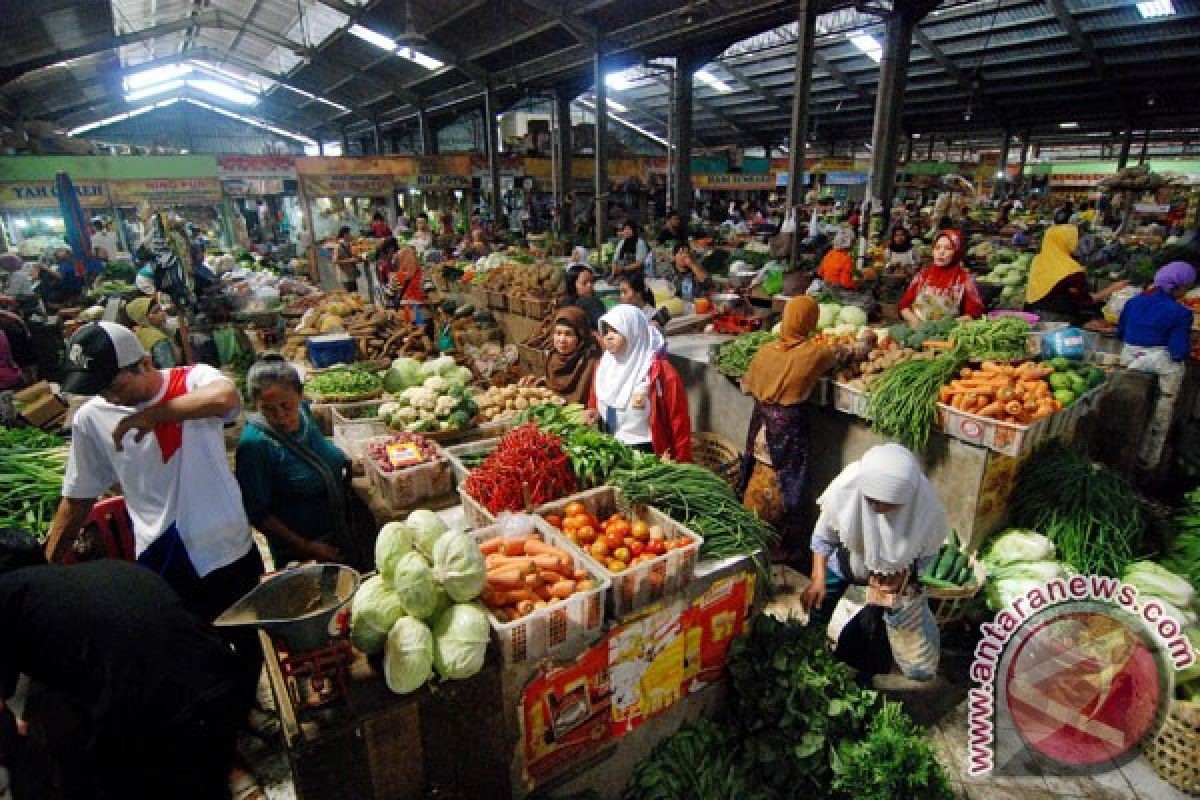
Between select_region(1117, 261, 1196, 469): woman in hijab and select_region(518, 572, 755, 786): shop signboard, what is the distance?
14.1 feet

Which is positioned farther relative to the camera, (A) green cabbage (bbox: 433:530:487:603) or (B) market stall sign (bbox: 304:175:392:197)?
(B) market stall sign (bbox: 304:175:392:197)

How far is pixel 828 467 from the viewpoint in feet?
16.0

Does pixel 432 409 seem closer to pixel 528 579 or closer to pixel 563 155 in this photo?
pixel 528 579

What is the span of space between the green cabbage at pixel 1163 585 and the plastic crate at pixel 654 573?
2631 millimetres

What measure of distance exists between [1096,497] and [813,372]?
5.84 feet

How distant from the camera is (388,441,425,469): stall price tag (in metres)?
3.42

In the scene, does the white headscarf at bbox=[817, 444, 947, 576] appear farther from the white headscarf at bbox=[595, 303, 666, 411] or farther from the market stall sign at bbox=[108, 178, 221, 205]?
the market stall sign at bbox=[108, 178, 221, 205]

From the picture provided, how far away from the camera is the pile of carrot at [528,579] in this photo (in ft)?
7.32

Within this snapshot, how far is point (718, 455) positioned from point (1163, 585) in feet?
9.02

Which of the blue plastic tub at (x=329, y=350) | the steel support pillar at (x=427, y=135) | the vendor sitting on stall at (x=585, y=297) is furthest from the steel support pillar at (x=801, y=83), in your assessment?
the steel support pillar at (x=427, y=135)

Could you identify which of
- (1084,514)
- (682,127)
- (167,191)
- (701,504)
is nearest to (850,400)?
(1084,514)

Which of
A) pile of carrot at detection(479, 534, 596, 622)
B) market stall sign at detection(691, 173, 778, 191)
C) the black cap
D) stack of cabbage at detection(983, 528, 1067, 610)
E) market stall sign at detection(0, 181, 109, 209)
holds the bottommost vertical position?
stack of cabbage at detection(983, 528, 1067, 610)

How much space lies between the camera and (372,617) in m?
1.97

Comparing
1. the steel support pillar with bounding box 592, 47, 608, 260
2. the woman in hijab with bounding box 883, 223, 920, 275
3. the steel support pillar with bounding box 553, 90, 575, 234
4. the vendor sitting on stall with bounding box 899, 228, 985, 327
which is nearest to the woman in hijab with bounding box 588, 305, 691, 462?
the vendor sitting on stall with bounding box 899, 228, 985, 327
